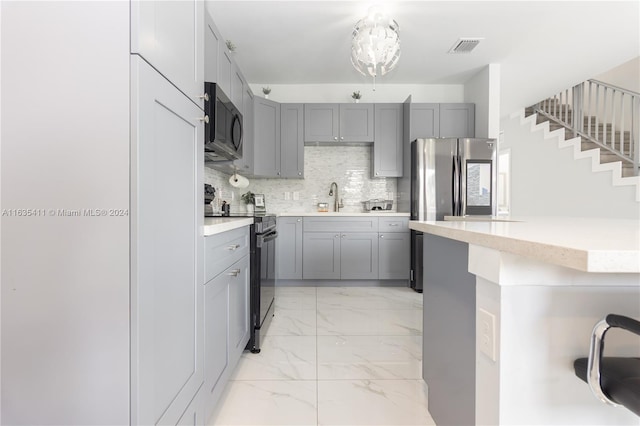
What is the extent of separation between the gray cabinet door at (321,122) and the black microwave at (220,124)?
6.25 feet

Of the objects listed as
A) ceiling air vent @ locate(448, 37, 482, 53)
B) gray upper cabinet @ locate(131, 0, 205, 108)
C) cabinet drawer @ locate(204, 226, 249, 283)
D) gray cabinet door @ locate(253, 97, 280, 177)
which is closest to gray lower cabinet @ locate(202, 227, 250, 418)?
cabinet drawer @ locate(204, 226, 249, 283)

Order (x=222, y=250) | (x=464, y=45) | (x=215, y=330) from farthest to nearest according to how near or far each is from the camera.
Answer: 1. (x=464, y=45)
2. (x=222, y=250)
3. (x=215, y=330)

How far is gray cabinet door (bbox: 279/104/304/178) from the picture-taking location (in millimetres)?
4059

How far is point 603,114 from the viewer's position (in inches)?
189

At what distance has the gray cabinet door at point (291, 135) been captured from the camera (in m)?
4.06

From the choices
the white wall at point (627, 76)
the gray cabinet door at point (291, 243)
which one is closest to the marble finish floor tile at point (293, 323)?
the gray cabinet door at point (291, 243)

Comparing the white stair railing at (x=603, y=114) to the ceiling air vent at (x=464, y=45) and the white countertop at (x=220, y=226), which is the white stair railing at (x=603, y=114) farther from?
the white countertop at (x=220, y=226)

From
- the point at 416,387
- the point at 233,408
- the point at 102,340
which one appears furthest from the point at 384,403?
the point at 102,340

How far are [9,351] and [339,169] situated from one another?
3.87 metres

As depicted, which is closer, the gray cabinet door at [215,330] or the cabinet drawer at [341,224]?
the gray cabinet door at [215,330]

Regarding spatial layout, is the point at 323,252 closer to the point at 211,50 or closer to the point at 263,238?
the point at 263,238

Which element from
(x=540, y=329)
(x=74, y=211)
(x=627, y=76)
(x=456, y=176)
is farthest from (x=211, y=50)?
(x=627, y=76)

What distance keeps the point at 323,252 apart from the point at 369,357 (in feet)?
6.20

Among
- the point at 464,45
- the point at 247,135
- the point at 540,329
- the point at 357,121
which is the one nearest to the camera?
the point at 540,329
